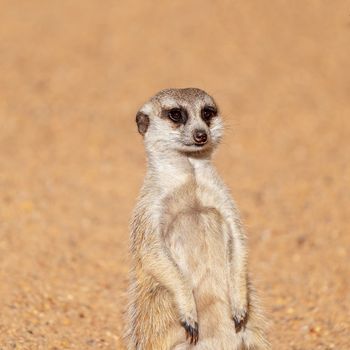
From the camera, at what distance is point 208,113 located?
12.4 feet

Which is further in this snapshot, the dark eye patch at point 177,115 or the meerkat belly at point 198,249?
the dark eye patch at point 177,115

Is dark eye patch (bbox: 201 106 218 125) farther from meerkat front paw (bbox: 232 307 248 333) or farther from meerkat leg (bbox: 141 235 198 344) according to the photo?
meerkat front paw (bbox: 232 307 248 333)

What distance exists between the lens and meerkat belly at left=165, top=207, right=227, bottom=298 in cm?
Answer: 354

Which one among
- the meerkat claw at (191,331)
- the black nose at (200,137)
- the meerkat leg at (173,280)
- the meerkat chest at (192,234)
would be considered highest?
the black nose at (200,137)

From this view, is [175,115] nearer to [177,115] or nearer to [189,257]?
[177,115]

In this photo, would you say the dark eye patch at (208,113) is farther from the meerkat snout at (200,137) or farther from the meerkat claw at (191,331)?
the meerkat claw at (191,331)

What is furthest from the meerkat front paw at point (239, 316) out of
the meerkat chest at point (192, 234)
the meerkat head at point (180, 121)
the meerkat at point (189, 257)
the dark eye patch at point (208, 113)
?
the dark eye patch at point (208, 113)

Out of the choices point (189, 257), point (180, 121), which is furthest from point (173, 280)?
point (180, 121)

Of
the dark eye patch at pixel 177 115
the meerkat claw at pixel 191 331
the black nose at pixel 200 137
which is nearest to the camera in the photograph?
the meerkat claw at pixel 191 331

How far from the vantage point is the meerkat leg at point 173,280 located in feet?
11.3

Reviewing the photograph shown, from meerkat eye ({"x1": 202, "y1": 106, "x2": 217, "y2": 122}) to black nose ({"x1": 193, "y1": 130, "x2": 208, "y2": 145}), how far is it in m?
0.20

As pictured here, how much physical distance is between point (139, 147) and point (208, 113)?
12.1 feet

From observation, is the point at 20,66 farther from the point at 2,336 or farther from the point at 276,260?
the point at 2,336

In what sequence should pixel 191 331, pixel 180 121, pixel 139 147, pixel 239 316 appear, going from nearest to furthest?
1. pixel 191 331
2. pixel 239 316
3. pixel 180 121
4. pixel 139 147
